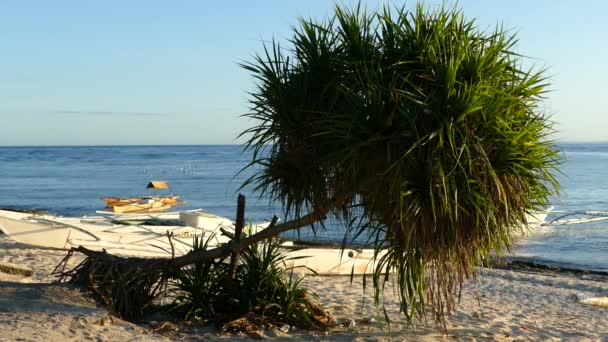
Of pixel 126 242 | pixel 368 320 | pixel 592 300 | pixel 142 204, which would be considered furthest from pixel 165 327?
pixel 142 204

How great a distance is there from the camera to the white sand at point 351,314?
6945mm

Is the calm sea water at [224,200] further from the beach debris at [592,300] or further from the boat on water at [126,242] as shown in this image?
the beach debris at [592,300]

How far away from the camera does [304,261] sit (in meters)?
15.4

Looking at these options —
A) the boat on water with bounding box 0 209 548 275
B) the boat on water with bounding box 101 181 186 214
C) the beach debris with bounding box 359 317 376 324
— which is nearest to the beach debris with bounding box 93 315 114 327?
the beach debris with bounding box 359 317 376 324

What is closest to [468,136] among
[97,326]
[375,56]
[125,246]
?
[375,56]

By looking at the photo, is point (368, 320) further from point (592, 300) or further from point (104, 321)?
point (592, 300)

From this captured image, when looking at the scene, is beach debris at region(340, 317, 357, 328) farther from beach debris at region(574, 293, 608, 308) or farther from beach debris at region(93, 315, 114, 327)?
beach debris at region(574, 293, 608, 308)

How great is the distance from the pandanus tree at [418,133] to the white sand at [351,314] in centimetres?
170

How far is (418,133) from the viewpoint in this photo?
21.5 ft

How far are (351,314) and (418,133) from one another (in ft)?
13.3

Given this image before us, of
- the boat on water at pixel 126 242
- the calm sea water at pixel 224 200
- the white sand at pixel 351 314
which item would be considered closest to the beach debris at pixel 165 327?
the white sand at pixel 351 314

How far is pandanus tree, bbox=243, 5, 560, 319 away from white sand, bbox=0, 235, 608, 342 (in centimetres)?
170

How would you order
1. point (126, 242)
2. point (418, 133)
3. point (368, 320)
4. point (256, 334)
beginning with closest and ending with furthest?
1. point (418, 133)
2. point (256, 334)
3. point (368, 320)
4. point (126, 242)

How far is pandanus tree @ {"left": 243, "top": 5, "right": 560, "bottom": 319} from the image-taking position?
6.45 metres
